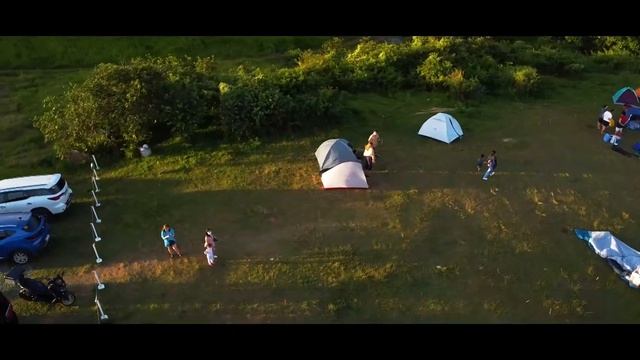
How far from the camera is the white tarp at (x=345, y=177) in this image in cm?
2103

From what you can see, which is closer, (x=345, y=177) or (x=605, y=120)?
(x=345, y=177)

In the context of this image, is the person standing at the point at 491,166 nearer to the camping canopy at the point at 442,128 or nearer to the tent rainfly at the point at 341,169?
the camping canopy at the point at 442,128

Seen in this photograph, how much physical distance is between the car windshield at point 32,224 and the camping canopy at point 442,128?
15.8m

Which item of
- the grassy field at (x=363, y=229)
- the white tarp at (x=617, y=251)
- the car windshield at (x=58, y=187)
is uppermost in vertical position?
the car windshield at (x=58, y=187)

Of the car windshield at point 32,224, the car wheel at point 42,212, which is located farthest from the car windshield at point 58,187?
the car windshield at point 32,224

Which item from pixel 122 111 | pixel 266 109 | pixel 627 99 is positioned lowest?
pixel 627 99

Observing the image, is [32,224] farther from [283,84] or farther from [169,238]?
[283,84]

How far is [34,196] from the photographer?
19500mm

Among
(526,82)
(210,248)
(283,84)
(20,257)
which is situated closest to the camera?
(210,248)

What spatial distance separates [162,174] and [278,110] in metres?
5.80

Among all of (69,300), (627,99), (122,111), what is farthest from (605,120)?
(69,300)

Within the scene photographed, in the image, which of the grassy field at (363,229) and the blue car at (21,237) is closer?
the grassy field at (363,229)

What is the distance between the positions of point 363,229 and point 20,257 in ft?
37.1

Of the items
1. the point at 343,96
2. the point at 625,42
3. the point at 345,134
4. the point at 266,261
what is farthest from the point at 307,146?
the point at 625,42
